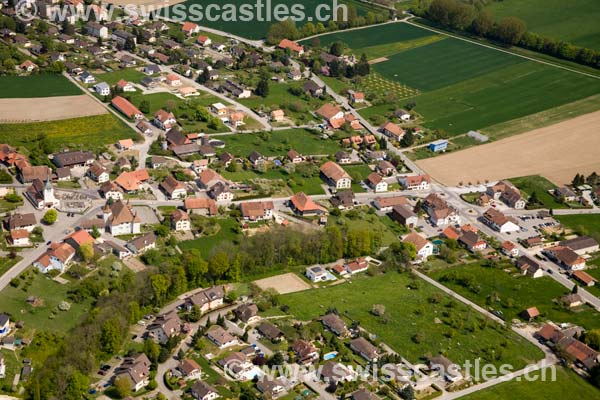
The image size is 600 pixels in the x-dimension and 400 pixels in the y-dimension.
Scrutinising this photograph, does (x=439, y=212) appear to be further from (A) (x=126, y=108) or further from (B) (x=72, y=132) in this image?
(B) (x=72, y=132)

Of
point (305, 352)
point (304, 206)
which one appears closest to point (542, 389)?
point (305, 352)

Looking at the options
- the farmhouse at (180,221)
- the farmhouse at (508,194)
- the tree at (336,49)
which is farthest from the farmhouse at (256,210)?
the tree at (336,49)

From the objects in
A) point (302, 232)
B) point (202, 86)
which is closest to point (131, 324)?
point (302, 232)

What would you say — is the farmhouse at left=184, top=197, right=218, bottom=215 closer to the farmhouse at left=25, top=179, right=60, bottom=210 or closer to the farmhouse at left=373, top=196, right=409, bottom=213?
the farmhouse at left=25, top=179, right=60, bottom=210

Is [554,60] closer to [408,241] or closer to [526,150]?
[526,150]

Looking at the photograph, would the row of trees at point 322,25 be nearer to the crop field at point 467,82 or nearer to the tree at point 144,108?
the crop field at point 467,82

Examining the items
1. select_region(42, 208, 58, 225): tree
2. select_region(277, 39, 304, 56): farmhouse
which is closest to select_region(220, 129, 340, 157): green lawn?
select_region(42, 208, 58, 225): tree

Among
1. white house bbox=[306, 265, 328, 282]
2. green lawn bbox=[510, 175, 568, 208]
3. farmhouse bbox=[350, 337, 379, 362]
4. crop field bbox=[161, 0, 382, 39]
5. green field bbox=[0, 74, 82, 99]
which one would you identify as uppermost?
crop field bbox=[161, 0, 382, 39]
